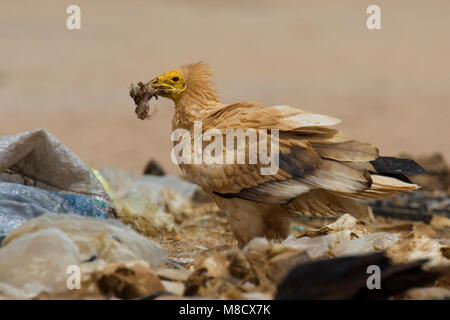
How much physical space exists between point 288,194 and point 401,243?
2.02 feet

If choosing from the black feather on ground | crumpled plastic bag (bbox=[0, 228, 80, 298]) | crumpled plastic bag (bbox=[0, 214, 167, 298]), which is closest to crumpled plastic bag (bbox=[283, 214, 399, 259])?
the black feather on ground

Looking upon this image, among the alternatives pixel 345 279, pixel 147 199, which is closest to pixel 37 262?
pixel 345 279

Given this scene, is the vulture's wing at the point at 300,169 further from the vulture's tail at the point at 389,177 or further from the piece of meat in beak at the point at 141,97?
the piece of meat in beak at the point at 141,97

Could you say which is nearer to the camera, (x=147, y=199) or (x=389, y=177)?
(x=389, y=177)

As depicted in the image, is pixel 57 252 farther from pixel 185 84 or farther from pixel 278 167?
pixel 185 84

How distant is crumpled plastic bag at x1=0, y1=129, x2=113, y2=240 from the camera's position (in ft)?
10.8

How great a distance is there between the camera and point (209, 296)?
220 centimetres

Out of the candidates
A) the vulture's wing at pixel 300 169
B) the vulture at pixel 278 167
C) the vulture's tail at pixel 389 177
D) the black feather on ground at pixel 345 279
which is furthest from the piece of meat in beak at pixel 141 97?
the black feather on ground at pixel 345 279

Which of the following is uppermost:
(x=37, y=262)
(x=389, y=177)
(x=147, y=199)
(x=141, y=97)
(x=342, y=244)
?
(x=141, y=97)

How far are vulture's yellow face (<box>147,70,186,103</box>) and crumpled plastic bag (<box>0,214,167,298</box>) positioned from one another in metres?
1.32

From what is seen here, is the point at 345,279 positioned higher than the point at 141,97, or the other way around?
the point at 141,97

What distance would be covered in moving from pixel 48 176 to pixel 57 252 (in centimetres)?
153

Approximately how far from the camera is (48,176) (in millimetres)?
3686
